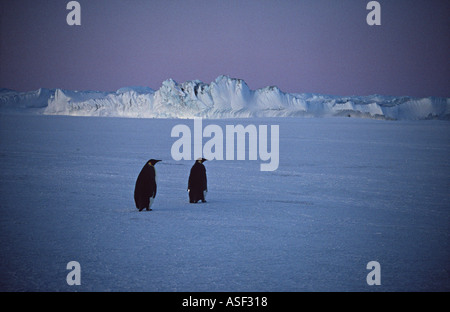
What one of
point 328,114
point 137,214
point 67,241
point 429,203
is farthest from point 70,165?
point 328,114

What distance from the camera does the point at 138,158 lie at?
12.0 m

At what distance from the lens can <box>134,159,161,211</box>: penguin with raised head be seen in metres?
5.59

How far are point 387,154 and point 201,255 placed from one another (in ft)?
36.6

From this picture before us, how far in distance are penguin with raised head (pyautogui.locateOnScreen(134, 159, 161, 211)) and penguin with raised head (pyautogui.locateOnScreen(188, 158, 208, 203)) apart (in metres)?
0.72

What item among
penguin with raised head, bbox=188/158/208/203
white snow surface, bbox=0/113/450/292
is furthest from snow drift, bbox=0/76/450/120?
penguin with raised head, bbox=188/158/208/203

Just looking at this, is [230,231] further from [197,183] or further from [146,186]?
[197,183]

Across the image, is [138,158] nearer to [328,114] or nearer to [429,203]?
[429,203]

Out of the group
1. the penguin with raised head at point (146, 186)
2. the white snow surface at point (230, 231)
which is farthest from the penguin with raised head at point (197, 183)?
the penguin with raised head at point (146, 186)

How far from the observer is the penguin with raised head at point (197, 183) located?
20.4 ft

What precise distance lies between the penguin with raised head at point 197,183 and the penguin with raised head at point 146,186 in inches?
28.5

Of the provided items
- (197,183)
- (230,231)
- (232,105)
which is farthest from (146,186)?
(232,105)

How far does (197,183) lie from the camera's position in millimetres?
6273
